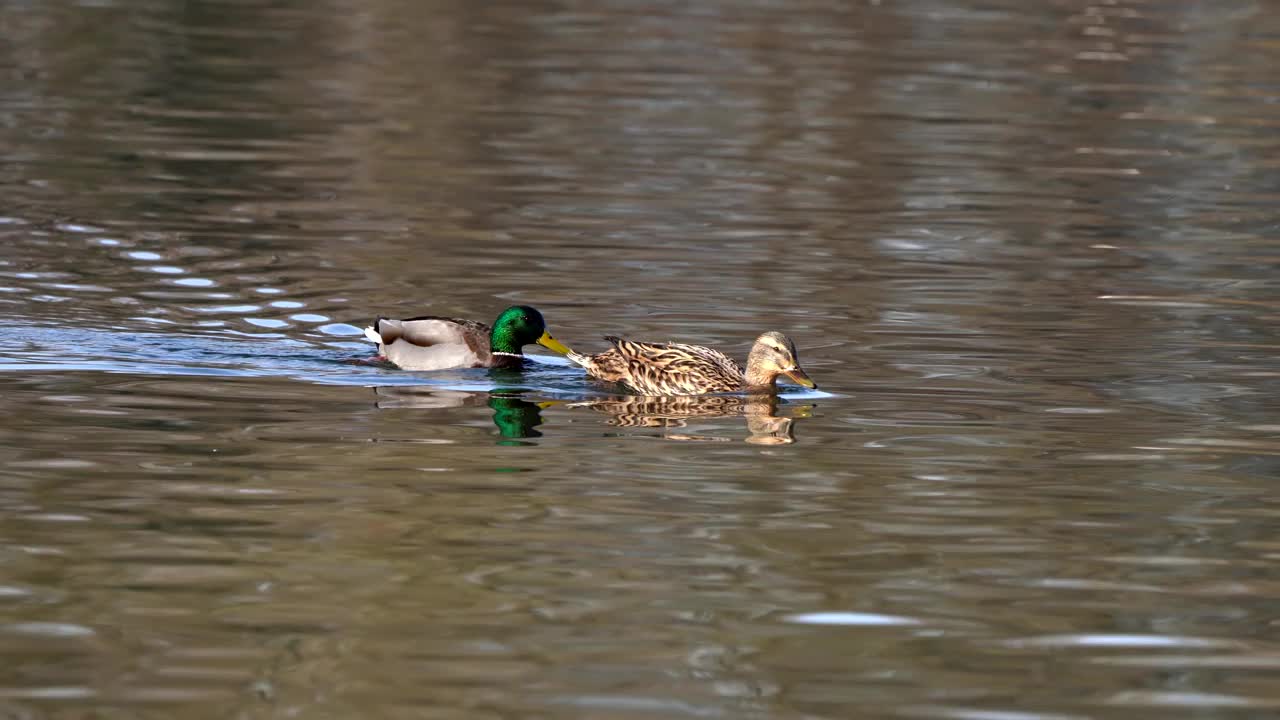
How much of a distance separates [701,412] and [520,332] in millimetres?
1853

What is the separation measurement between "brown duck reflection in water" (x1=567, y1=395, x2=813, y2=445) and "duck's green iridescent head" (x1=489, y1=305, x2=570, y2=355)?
0.91 m

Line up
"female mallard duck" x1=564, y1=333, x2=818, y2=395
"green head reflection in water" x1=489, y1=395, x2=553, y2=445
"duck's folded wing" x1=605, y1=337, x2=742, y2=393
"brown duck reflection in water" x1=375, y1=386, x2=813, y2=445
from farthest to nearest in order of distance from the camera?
"duck's folded wing" x1=605, y1=337, x2=742, y2=393
"female mallard duck" x1=564, y1=333, x2=818, y2=395
"brown duck reflection in water" x1=375, y1=386, x2=813, y2=445
"green head reflection in water" x1=489, y1=395, x2=553, y2=445

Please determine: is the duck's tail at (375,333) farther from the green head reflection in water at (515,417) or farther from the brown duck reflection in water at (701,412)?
the brown duck reflection in water at (701,412)

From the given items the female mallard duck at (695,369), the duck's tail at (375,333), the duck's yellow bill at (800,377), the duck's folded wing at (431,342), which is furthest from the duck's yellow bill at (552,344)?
the duck's yellow bill at (800,377)

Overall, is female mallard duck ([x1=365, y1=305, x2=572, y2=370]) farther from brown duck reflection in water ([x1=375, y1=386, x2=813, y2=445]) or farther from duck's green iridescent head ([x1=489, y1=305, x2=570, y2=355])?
brown duck reflection in water ([x1=375, y1=386, x2=813, y2=445])

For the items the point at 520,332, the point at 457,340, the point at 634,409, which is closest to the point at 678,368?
the point at 634,409

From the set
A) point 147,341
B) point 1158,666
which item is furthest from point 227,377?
point 1158,666

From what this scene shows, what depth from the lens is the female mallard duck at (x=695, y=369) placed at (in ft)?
45.3

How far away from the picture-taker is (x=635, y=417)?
44.1ft

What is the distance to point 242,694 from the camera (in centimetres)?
792

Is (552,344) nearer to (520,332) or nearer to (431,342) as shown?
(520,332)

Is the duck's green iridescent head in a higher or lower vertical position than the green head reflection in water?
higher

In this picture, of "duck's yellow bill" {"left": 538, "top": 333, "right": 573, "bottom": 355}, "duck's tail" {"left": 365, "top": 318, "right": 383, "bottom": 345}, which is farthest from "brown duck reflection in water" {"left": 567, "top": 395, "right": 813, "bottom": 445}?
"duck's tail" {"left": 365, "top": 318, "right": 383, "bottom": 345}

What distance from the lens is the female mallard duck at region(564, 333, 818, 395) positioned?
1380cm
